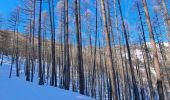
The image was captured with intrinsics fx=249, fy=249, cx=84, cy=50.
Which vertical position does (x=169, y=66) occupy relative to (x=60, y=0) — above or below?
below

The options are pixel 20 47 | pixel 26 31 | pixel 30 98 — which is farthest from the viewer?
pixel 20 47

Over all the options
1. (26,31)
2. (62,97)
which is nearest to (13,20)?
(26,31)

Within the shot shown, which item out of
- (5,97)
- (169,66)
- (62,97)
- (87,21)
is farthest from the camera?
(169,66)

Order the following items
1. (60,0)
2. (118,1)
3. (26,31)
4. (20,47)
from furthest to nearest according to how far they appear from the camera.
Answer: (20,47)
(26,31)
(60,0)
(118,1)

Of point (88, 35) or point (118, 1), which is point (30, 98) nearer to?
point (118, 1)

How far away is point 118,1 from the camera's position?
71.0 ft

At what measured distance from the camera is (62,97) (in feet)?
40.9

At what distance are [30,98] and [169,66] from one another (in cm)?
3068

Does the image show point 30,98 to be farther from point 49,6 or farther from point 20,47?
point 20,47

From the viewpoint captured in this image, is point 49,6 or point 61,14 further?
point 61,14

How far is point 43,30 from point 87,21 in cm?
768

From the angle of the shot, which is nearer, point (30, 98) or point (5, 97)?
point (5, 97)

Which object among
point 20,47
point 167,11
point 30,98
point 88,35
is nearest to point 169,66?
point 88,35

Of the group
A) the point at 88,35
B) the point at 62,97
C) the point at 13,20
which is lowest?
the point at 62,97
